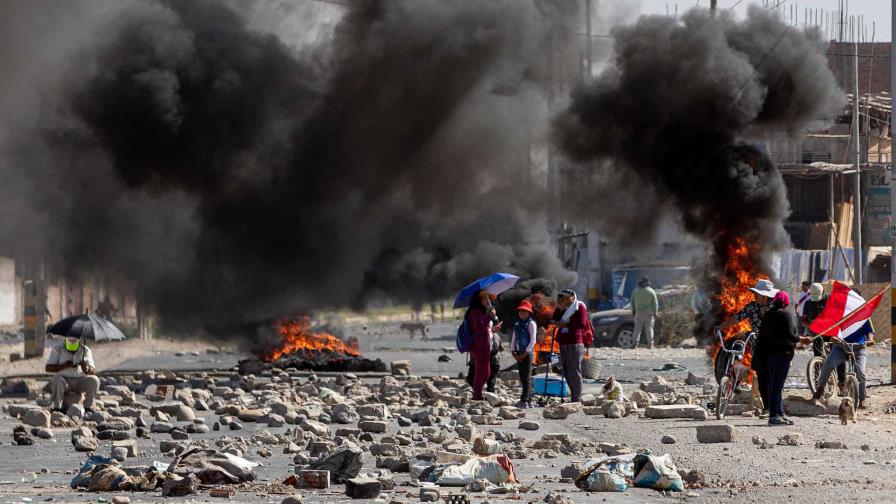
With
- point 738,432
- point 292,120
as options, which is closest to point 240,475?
point 738,432

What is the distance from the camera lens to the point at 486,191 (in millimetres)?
38156

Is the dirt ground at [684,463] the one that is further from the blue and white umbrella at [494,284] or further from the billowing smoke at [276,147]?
the billowing smoke at [276,147]

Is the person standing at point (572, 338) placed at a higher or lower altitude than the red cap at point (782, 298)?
lower

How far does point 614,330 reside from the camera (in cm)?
3644

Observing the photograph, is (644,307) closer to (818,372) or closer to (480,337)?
(480,337)

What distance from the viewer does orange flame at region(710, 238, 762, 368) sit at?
19875mm

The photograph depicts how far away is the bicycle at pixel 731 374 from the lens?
15.3 meters

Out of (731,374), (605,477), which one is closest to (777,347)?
(731,374)

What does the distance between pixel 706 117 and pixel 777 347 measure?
11.0 meters

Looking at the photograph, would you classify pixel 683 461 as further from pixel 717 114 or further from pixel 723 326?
pixel 717 114

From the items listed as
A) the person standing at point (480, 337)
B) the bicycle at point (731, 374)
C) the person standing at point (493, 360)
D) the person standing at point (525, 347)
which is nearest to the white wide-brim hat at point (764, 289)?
the bicycle at point (731, 374)

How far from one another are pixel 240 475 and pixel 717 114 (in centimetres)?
1664

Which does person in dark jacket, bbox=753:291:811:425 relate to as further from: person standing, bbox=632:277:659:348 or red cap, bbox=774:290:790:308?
person standing, bbox=632:277:659:348

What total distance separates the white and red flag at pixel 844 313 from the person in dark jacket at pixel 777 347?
1.41m
